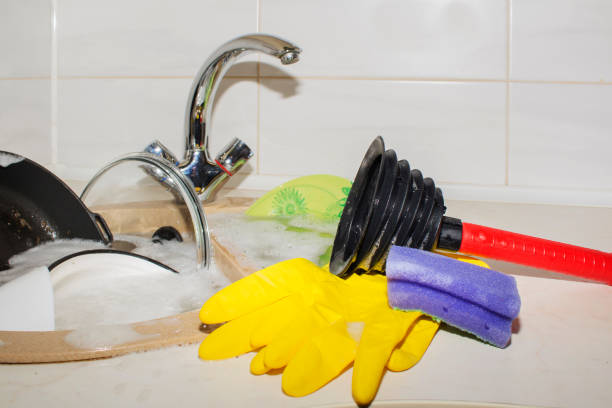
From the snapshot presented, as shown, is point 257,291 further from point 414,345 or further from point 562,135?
point 562,135

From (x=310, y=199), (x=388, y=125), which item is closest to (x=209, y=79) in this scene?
(x=310, y=199)

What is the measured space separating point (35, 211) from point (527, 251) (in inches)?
23.5

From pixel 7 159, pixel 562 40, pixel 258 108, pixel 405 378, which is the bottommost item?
pixel 405 378

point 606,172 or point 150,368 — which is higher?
point 606,172

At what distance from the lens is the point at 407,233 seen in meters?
0.44

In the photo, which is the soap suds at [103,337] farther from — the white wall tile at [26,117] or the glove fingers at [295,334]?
the white wall tile at [26,117]

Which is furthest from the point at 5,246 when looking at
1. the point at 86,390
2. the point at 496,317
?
the point at 496,317

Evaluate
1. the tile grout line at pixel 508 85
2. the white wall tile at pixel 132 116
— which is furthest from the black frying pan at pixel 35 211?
the tile grout line at pixel 508 85

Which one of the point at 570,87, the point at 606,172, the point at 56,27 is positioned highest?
the point at 56,27

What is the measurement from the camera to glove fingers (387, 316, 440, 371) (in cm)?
33

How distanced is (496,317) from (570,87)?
750mm

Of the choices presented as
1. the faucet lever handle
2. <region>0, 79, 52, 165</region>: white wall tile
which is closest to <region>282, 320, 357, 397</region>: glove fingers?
the faucet lever handle

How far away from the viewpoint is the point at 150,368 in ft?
1.06

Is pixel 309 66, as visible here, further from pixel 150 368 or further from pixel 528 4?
pixel 150 368
